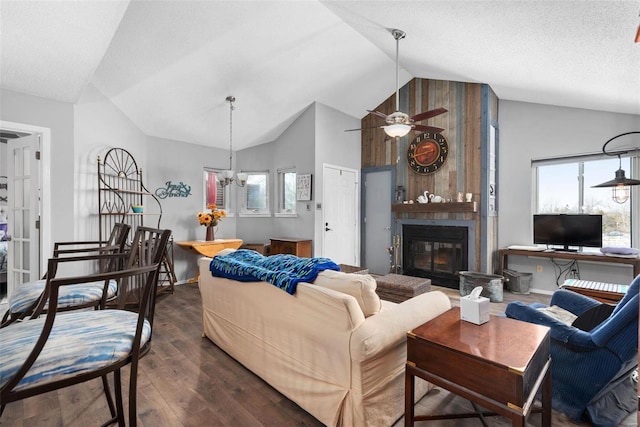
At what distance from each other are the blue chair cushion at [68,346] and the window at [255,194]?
14.8 ft

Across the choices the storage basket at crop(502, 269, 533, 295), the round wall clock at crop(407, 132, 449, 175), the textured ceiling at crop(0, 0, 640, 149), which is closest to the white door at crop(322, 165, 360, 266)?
the round wall clock at crop(407, 132, 449, 175)

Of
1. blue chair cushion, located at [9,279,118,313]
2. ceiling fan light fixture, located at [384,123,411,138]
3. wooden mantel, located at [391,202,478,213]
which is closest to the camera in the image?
blue chair cushion, located at [9,279,118,313]

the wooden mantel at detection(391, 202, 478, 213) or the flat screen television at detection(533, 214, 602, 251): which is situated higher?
the wooden mantel at detection(391, 202, 478, 213)

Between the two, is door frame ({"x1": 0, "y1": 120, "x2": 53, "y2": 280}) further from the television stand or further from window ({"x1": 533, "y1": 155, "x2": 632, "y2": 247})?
window ({"x1": 533, "y1": 155, "x2": 632, "y2": 247})

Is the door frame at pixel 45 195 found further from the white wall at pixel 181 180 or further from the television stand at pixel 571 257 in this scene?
the television stand at pixel 571 257

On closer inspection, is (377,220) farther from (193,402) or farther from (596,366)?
(193,402)

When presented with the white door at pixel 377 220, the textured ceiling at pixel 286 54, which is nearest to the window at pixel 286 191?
the textured ceiling at pixel 286 54

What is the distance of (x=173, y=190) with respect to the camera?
16.2 feet

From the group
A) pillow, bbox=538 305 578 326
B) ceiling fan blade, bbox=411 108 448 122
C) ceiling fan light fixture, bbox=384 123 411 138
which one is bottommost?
pillow, bbox=538 305 578 326

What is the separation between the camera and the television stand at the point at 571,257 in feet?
11.6

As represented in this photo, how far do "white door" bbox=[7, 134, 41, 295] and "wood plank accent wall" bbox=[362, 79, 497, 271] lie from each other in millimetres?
4042

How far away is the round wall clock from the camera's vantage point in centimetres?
510

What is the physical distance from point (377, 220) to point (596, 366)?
4.31 meters

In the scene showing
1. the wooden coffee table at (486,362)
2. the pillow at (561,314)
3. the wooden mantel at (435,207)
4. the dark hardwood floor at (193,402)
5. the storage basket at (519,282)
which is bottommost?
the dark hardwood floor at (193,402)
